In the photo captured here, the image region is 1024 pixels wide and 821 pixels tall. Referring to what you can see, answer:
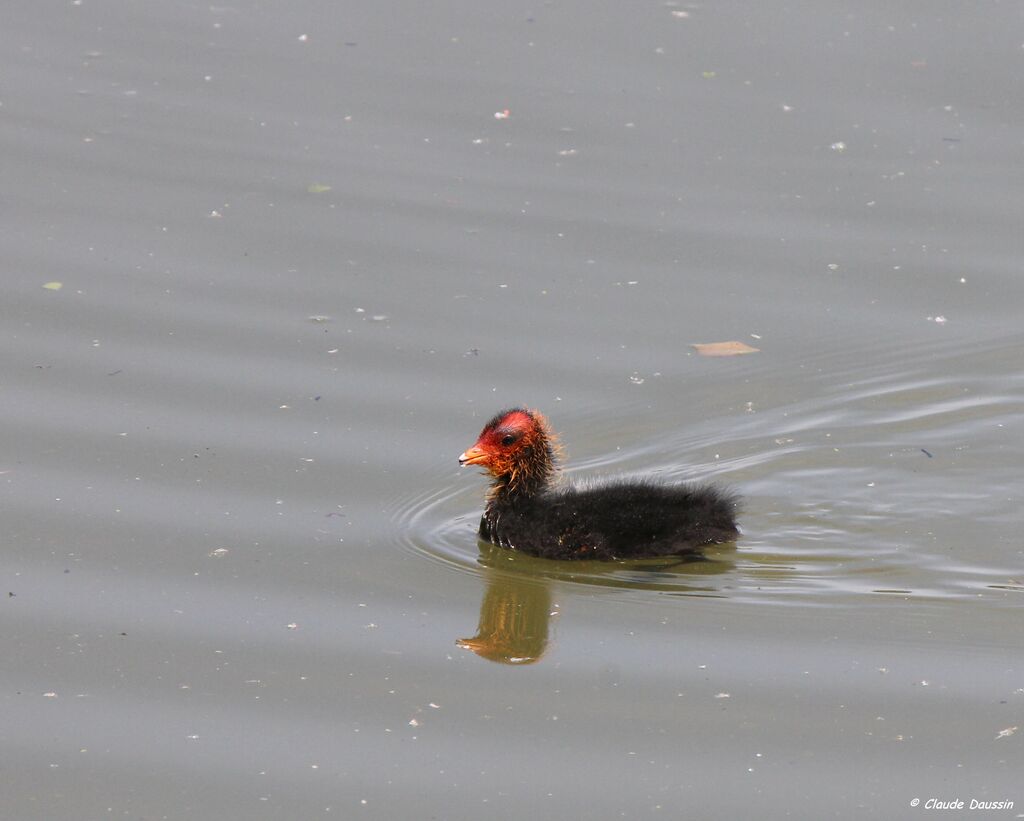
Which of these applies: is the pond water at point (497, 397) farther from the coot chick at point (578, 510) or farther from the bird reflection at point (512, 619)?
the coot chick at point (578, 510)

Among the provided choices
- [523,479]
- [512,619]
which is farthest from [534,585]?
[523,479]

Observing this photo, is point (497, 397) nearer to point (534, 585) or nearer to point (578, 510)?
point (578, 510)

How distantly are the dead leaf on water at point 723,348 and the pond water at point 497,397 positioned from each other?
0.28 ft

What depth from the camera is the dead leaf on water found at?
9641 millimetres

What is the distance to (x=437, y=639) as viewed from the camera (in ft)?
23.3

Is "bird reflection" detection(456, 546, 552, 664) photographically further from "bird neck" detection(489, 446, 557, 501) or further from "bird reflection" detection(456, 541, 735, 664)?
"bird neck" detection(489, 446, 557, 501)

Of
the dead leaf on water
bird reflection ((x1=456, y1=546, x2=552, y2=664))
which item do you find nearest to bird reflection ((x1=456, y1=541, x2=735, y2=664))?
bird reflection ((x1=456, y1=546, x2=552, y2=664))

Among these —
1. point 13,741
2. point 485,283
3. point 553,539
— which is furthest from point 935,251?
point 13,741

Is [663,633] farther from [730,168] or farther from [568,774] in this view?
[730,168]

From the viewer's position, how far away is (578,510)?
810 centimetres

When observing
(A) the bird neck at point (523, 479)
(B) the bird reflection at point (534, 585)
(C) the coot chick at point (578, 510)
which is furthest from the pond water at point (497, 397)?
(A) the bird neck at point (523, 479)

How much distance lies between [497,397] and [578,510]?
4.05ft

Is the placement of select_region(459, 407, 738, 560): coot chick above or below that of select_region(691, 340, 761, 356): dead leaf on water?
below

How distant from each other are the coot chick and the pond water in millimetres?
151
